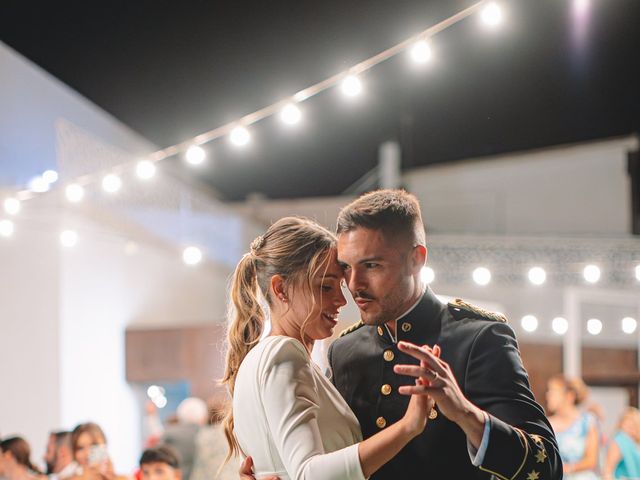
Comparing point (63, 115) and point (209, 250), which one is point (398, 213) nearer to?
point (63, 115)

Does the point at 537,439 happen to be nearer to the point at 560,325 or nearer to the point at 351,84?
the point at 351,84

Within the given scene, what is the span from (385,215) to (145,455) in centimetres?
297

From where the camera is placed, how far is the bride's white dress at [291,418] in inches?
72.7

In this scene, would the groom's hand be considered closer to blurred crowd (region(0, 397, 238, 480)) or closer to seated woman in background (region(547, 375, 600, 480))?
blurred crowd (region(0, 397, 238, 480))

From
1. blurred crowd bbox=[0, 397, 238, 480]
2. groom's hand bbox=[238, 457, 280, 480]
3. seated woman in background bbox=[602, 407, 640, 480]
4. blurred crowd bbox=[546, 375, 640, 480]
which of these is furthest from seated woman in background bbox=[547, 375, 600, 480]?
groom's hand bbox=[238, 457, 280, 480]

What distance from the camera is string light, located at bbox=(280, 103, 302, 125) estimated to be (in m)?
4.11

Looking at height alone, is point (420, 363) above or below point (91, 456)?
above


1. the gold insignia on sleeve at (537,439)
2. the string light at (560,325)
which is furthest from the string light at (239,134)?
the string light at (560,325)

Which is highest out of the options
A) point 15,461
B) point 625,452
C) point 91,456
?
point 91,456

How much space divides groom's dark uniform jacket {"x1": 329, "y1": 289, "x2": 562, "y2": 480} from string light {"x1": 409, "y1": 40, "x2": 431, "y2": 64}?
190cm

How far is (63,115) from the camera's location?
8469 mm

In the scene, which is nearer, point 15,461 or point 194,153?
point 194,153

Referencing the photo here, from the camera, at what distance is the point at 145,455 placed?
4.61 m

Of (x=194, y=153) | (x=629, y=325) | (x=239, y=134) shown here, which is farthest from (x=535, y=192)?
(x=239, y=134)
